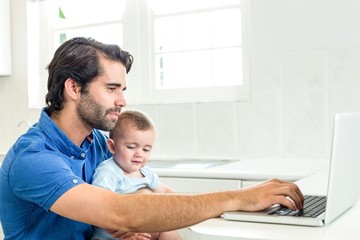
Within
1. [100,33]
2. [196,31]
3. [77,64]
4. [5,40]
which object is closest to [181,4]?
[196,31]

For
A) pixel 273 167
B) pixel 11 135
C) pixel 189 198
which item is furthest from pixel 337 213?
pixel 11 135

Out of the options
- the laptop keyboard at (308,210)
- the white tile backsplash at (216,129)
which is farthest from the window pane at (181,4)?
the laptop keyboard at (308,210)

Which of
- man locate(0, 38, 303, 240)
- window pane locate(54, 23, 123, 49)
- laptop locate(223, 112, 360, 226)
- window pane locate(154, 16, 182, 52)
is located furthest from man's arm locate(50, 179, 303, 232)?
window pane locate(54, 23, 123, 49)

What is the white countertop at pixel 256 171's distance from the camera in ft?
8.16

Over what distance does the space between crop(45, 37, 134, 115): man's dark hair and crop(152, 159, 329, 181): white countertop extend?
0.82m

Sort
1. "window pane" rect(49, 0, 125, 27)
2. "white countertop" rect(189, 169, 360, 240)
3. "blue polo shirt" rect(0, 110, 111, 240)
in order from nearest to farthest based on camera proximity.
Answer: "white countertop" rect(189, 169, 360, 240), "blue polo shirt" rect(0, 110, 111, 240), "window pane" rect(49, 0, 125, 27)

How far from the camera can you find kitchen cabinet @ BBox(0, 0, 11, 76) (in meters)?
4.00

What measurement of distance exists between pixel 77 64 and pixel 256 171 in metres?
1.03

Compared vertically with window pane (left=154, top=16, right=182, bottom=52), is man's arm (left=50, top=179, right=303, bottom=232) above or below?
below

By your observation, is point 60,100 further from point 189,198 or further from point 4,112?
point 4,112

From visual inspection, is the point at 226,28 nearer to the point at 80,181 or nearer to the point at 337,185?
the point at 80,181

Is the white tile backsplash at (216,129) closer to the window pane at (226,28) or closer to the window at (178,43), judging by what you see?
the window at (178,43)

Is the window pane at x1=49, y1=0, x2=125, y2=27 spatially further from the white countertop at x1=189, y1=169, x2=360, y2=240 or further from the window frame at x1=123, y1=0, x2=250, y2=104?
the white countertop at x1=189, y1=169, x2=360, y2=240

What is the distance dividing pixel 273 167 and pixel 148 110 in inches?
42.6
